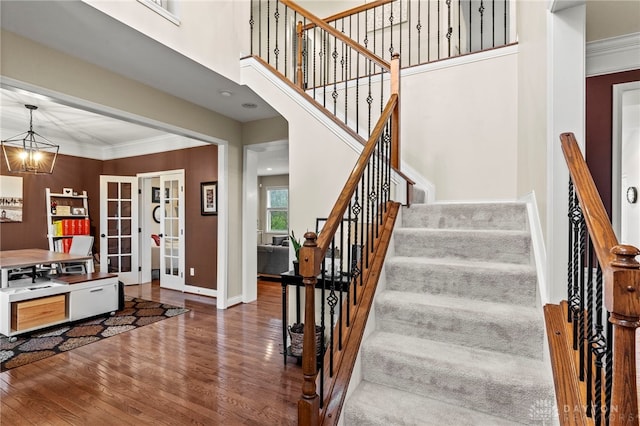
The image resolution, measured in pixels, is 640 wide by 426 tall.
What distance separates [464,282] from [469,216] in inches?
27.7

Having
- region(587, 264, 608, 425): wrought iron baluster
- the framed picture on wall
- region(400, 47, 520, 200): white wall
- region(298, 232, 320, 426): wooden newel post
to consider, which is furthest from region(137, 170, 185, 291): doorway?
region(587, 264, 608, 425): wrought iron baluster

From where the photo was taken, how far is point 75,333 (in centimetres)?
362

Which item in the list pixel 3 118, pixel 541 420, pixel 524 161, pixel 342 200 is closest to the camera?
pixel 541 420

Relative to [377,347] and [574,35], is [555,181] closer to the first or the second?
[574,35]

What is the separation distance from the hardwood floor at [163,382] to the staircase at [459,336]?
87 cm

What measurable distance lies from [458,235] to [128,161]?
21.4ft

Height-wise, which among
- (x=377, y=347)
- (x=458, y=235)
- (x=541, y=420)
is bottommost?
(x=541, y=420)

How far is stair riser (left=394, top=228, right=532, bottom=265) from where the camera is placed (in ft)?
6.77

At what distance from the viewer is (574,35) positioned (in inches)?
60.6

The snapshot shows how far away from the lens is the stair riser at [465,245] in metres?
2.06

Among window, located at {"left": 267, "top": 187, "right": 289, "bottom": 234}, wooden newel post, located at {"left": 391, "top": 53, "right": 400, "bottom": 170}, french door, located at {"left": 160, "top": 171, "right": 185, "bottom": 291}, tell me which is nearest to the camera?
wooden newel post, located at {"left": 391, "top": 53, "right": 400, "bottom": 170}

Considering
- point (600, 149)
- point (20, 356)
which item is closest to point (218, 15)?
point (600, 149)

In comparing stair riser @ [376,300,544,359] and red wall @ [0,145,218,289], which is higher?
red wall @ [0,145,218,289]

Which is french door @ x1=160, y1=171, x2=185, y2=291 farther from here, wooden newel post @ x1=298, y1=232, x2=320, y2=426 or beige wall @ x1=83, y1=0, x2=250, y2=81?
wooden newel post @ x1=298, y1=232, x2=320, y2=426
